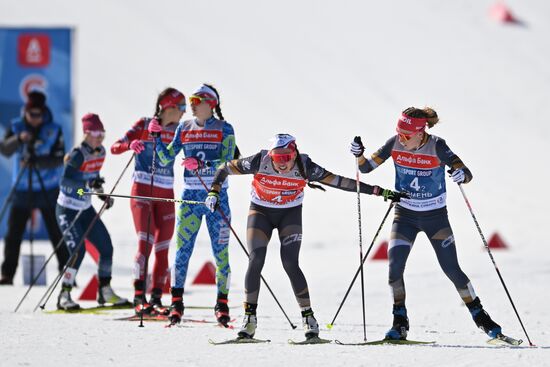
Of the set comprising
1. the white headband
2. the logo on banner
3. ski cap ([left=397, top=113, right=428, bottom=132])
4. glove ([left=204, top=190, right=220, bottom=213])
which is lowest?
glove ([left=204, top=190, right=220, bottom=213])

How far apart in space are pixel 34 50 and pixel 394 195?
9678mm

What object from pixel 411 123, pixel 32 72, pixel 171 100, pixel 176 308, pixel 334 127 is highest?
pixel 334 127

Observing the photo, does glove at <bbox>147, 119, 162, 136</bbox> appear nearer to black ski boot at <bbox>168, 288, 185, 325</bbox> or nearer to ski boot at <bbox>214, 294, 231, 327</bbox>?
black ski boot at <bbox>168, 288, 185, 325</bbox>

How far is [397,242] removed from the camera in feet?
26.1

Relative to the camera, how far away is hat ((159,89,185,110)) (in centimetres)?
948

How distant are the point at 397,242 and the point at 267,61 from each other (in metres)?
22.9

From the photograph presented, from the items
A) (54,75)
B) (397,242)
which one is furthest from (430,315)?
(54,75)

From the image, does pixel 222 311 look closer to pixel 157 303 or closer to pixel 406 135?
pixel 157 303

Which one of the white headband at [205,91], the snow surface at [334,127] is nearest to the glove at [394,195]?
the snow surface at [334,127]

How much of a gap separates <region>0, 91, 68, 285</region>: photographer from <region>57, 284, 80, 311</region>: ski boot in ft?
7.38

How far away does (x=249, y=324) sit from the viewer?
762 cm

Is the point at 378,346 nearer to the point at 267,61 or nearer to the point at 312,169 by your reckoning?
the point at 312,169

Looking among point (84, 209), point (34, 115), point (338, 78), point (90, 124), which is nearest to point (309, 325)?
point (84, 209)

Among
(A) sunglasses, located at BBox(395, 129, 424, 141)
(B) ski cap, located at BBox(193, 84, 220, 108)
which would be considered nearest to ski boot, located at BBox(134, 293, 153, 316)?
(B) ski cap, located at BBox(193, 84, 220, 108)
